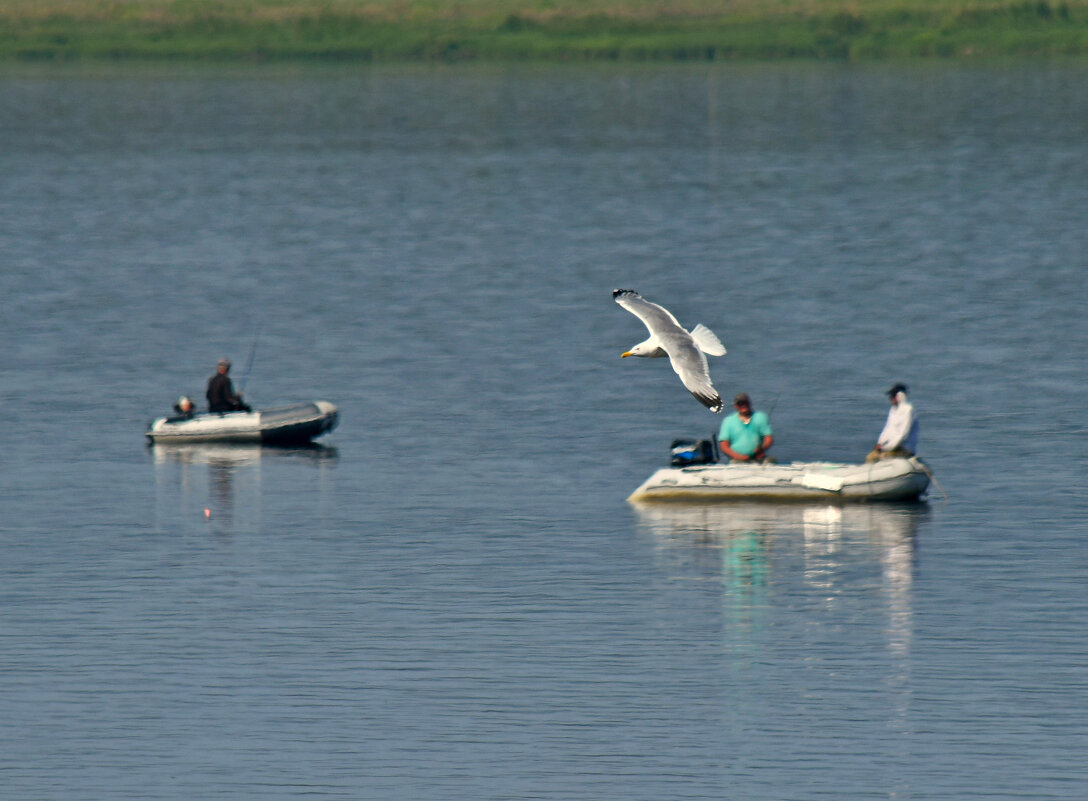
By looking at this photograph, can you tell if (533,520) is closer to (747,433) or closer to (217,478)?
(747,433)

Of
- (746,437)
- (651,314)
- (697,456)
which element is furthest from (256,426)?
(651,314)

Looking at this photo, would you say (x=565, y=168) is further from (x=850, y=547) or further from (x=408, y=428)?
(x=850, y=547)

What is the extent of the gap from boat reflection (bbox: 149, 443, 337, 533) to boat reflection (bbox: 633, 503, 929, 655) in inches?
310

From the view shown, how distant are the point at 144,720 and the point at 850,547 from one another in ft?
45.5

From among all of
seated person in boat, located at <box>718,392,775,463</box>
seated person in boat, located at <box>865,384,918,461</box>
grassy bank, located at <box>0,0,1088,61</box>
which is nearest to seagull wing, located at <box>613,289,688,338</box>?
seated person in boat, located at <box>718,392,775,463</box>

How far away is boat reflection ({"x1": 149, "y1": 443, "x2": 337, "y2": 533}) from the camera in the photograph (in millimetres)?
40938

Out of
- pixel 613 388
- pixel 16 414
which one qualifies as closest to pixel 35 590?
pixel 16 414

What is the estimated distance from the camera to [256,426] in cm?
4750

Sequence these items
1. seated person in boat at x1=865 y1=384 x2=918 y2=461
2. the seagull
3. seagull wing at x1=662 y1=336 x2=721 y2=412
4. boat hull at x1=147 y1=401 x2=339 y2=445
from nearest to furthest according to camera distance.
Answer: seagull wing at x1=662 y1=336 x2=721 y2=412 < the seagull < seated person in boat at x1=865 y1=384 x2=918 y2=461 < boat hull at x1=147 y1=401 x2=339 y2=445

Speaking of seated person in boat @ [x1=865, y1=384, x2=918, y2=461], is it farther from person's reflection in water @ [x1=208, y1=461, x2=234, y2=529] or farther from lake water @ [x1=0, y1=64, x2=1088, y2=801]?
person's reflection in water @ [x1=208, y1=461, x2=234, y2=529]

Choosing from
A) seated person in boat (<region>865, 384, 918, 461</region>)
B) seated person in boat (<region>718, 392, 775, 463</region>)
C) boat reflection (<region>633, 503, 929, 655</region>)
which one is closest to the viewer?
boat reflection (<region>633, 503, 929, 655</region>)

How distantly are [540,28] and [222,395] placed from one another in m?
133

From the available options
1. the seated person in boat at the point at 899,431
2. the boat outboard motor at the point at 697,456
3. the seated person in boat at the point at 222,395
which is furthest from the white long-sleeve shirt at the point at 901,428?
the seated person in boat at the point at 222,395

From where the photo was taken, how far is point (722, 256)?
85.6 metres
